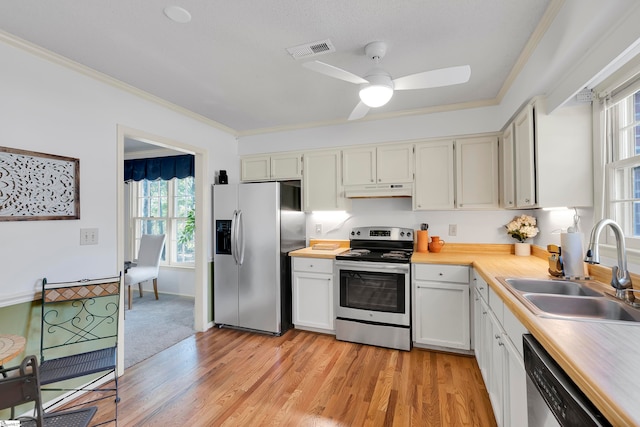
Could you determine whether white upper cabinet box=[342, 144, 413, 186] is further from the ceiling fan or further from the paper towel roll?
the paper towel roll

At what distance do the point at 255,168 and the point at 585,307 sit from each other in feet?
11.4

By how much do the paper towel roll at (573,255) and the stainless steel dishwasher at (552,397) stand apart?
0.86m

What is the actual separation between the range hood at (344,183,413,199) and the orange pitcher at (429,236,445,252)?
1.89ft

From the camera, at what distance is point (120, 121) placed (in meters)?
2.52

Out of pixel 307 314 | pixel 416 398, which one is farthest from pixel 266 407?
pixel 307 314

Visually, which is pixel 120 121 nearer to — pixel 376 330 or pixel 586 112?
pixel 376 330

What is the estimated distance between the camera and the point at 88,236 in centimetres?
226

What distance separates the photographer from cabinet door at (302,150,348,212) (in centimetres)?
350

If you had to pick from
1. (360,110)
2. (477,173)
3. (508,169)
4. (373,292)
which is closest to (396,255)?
(373,292)

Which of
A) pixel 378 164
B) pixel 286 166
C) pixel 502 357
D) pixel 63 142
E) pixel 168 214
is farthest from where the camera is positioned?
pixel 168 214

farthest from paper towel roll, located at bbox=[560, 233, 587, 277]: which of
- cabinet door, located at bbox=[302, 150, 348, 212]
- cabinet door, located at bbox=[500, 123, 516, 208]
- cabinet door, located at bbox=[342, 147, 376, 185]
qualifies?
cabinet door, located at bbox=[302, 150, 348, 212]

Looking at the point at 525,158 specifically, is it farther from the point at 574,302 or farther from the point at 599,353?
the point at 599,353

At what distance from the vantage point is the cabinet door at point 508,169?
8.30ft

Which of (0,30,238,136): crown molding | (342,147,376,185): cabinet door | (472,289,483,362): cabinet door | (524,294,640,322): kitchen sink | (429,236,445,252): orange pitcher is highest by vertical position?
(0,30,238,136): crown molding
